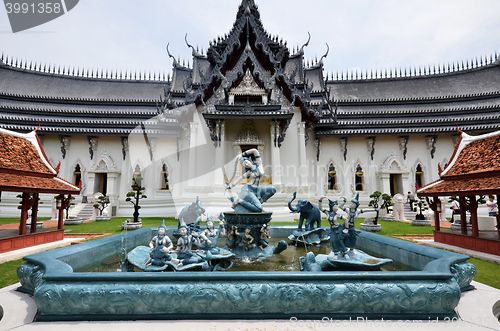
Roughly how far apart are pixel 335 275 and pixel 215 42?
1501cm

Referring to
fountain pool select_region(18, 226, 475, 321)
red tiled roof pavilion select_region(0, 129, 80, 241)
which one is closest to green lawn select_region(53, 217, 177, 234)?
red tiled roof pavilion select_region(0, 129, 80, 241)

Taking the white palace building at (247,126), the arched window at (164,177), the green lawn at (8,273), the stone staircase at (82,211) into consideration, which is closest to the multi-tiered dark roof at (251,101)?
the white palace building at (247,126)

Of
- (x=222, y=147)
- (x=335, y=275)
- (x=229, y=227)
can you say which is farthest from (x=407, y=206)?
(x=335, y=275)

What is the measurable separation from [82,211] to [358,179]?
16265mm

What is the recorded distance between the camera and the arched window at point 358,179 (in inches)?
636

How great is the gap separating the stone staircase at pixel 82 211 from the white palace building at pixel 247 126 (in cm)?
63

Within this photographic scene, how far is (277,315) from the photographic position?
2615 mm

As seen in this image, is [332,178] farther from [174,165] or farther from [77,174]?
[77,174]

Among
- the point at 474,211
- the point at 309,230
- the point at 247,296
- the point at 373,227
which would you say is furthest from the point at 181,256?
the point at 373,227

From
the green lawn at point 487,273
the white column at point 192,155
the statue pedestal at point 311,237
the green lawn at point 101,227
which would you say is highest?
the white column at point 192,155

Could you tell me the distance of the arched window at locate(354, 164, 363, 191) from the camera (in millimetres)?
16156

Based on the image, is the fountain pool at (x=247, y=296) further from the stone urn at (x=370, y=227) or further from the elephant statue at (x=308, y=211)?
the stone urn at (x=370, y=227)

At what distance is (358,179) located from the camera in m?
16.3

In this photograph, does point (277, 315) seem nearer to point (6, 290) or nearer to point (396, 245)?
point (396, 245)
